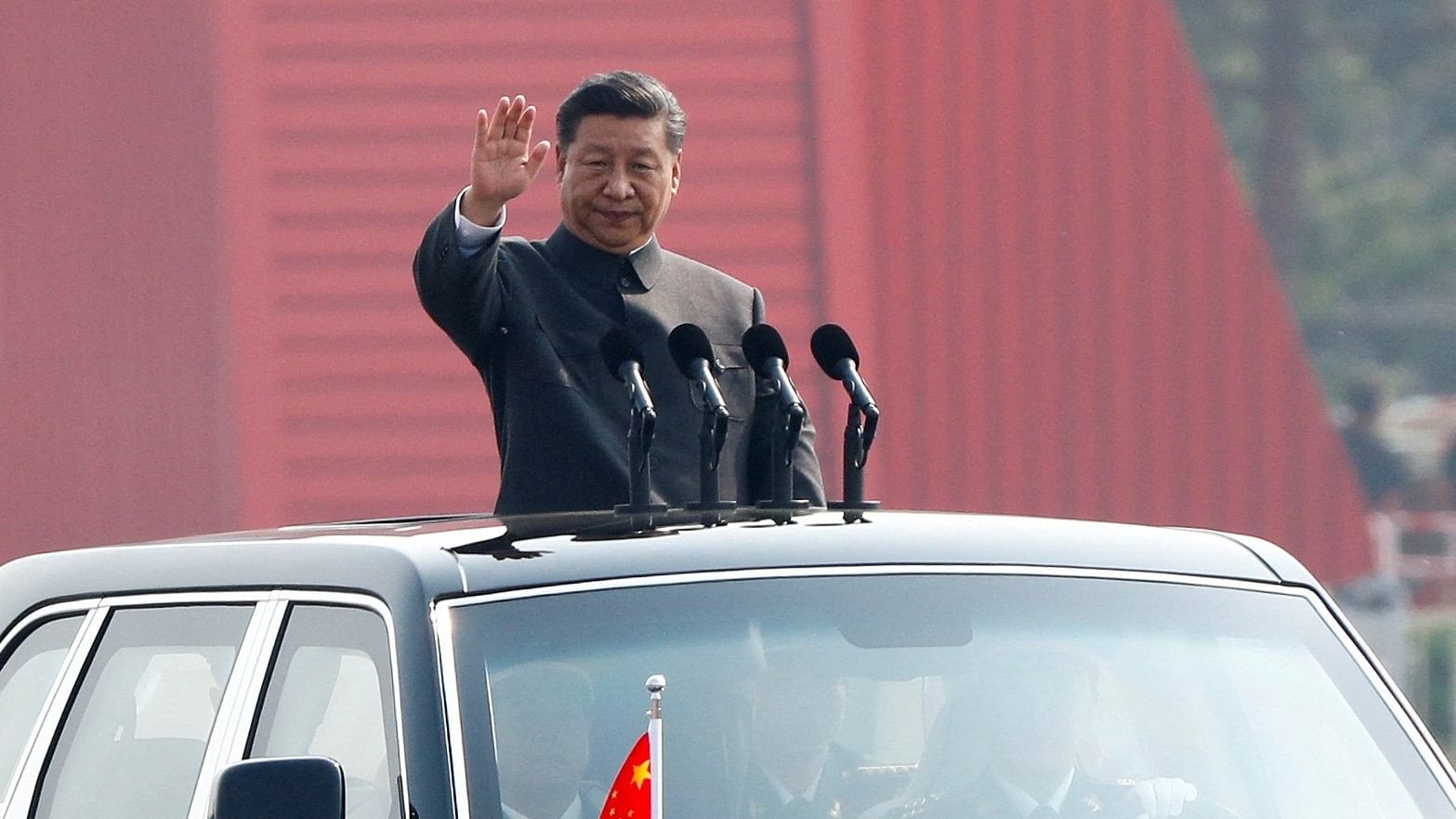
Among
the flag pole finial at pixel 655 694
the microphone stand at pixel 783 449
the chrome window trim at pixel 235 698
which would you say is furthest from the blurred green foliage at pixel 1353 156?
the flag pole finial at pixel 655 694

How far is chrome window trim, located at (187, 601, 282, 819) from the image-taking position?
2.65m

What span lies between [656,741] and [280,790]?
0.34 m

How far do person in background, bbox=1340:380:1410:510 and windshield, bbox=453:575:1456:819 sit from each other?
1648 cm

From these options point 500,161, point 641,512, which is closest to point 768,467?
point 500,161

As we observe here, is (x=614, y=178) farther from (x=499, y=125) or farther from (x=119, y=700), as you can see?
(x=119, y=700)

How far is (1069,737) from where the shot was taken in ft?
8.31

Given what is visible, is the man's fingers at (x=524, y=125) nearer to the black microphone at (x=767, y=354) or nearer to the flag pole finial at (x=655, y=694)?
the black microphone at (x=767, y=354)

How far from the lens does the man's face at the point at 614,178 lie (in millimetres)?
3725

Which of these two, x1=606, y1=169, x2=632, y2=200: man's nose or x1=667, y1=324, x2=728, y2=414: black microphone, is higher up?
x1=606, y1=169, x2=632, y2=200: man's nose

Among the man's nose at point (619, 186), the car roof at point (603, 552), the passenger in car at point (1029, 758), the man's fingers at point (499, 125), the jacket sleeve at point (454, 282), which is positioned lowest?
the passenger in car at point (1029, 758)

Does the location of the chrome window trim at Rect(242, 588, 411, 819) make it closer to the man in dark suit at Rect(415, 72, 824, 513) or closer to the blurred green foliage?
the man in dark suit at Rect(415, 72, 824, 513)

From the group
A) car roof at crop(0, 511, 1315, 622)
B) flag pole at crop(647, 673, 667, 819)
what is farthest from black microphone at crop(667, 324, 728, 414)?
flag pole at crop(647, 673, 667, 819)

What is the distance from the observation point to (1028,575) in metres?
2.59

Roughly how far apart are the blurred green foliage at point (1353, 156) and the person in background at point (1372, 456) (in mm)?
9998
